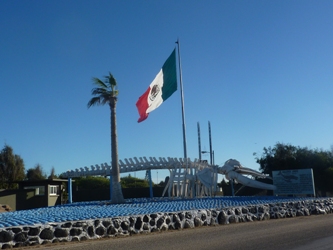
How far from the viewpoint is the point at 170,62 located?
1029 inches

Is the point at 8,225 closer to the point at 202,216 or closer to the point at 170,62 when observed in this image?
the point at 202,216

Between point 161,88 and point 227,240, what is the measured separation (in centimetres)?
1592

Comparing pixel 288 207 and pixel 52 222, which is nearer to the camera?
pixel 52 222

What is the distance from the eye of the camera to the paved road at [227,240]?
10398mm

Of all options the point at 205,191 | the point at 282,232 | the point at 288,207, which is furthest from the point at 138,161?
the point at 282,232

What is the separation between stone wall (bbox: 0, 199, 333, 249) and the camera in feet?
36.0

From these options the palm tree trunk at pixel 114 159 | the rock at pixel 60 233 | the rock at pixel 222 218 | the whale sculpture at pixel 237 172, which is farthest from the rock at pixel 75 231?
the whale sculpture at pixel 237 172

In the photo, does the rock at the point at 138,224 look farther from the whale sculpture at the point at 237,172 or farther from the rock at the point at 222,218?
the whale sculpture at the point at 237,172

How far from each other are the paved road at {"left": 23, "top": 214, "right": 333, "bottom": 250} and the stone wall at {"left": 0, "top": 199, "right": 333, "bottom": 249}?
1.26ft

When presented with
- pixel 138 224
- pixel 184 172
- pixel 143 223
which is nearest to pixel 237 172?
pixel 184 172

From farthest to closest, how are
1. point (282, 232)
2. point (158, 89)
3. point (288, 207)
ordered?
point (158, 89) → point (288, 207) → point (282, 232)

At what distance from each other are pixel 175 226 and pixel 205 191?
1314 cm

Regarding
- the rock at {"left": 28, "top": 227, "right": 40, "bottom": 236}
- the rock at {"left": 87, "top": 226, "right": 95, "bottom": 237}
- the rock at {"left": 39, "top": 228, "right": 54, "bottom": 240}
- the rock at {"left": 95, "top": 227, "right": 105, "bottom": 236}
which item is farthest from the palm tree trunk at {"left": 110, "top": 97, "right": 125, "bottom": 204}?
the rock at {"left": 28, "top": 227, "right": 40, "bottom": 236}

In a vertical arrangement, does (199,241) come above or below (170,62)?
below
